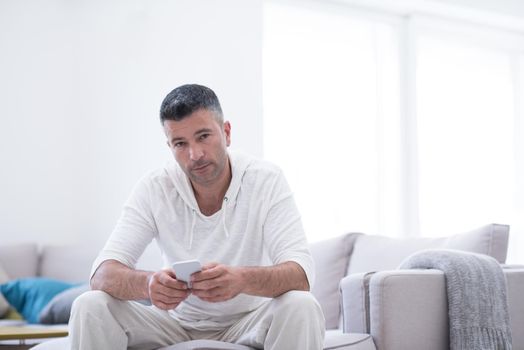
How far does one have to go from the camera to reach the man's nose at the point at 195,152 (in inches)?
87.2

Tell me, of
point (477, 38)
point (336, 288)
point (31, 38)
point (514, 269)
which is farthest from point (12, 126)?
point (477, 38)

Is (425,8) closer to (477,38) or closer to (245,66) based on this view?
(477,38)

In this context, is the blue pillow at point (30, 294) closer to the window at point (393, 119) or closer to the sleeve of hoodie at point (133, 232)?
the sleeve of hoodie at point (133, 232)

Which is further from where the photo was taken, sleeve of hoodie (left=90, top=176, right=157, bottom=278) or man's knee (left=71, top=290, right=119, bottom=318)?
sleeve of hoodie (left=90, top=176, right=157, bottom=278)

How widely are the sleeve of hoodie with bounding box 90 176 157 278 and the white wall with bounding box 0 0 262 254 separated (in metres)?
2.12

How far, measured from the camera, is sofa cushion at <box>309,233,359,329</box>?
10.2 ft

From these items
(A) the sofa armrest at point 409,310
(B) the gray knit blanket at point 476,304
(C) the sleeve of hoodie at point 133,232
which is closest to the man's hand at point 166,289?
(C) the sleeve of hoodie at point 133,232

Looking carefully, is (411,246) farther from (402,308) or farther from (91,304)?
(91,304)

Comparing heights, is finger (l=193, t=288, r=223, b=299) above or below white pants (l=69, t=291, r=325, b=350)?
above

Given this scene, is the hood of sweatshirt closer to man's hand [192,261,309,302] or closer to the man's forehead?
the man's forehead

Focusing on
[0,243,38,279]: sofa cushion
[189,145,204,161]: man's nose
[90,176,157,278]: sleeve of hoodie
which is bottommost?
[0,243,38,279]: sofa cushion

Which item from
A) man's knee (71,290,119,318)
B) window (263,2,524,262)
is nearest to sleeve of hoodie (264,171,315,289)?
man's knee (71,290,119,318)

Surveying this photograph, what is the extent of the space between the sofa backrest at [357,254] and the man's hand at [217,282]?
115 cm

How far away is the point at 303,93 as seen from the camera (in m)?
4.98
